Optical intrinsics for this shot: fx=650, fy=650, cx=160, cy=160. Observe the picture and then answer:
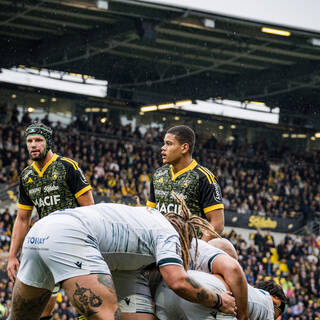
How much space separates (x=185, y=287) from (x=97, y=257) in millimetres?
616

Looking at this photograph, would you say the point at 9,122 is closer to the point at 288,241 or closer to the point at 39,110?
the point at 39,110

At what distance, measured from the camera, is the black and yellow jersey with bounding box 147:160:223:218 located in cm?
690

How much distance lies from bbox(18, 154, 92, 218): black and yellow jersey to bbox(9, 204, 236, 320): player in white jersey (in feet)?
7.21

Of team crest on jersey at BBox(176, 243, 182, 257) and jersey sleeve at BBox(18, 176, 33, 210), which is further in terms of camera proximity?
jersey sleeve at BBox(18, 176, 33, 210)

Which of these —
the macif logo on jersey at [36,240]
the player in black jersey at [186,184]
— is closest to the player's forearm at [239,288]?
the macif logo on jersey at [36,240]

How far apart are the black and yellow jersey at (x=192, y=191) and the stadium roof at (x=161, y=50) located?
1596 cm

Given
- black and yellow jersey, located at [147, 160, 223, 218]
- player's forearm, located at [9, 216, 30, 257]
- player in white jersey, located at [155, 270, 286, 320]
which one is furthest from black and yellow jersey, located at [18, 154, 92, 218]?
player in white jersey, located at [155, 270, 286, 320]

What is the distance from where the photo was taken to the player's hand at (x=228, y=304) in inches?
178

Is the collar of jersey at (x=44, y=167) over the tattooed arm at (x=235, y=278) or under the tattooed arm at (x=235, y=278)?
over

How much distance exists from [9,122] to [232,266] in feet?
77.3

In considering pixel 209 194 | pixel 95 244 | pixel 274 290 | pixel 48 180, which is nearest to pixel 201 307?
pixel 95 244

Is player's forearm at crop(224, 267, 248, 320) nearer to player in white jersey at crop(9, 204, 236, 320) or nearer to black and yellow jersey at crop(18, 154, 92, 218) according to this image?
player in white jersey at crop(9, 204, 236, 320)

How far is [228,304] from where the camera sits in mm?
4535

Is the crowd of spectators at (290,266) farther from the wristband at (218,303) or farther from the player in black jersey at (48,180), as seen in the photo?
the wristband at (218,303)
